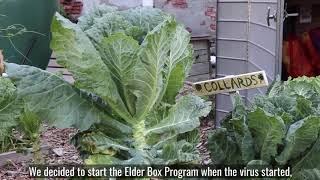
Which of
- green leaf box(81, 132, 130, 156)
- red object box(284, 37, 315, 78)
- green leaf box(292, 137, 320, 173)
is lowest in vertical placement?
red object box(284, 37, 315, 78)

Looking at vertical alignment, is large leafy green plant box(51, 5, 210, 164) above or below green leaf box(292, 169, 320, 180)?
above

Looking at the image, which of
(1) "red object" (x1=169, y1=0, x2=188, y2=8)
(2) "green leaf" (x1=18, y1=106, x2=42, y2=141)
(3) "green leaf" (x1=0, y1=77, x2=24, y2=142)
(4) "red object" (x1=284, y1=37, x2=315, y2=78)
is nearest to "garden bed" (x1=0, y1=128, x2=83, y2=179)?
(2) "green leaf" (x1=18, y1=106, x2=42, y2=141)

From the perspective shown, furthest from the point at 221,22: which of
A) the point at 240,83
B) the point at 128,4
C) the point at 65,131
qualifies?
the point at 128,4

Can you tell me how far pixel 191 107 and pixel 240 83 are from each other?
1.22 ft

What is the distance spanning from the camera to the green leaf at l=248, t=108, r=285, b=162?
5.88 feet

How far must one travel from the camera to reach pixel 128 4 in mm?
8328

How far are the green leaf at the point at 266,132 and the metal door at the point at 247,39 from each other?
1653mm

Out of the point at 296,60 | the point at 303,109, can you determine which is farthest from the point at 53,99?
the point at 296,60

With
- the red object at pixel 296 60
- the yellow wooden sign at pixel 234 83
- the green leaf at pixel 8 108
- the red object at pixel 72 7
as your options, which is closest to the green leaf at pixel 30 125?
the green leaf at pixel 8 108

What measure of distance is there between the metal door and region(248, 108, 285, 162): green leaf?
165 centimetres

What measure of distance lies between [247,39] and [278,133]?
2653mm

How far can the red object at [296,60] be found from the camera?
18.2 ft

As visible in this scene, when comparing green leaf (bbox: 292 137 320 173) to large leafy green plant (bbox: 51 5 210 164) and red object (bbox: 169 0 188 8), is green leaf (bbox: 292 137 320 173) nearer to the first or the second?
large leafy green plant (bbox: 51 5 210 164)

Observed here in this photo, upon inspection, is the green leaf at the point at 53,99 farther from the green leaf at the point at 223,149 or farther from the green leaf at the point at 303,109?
the green leaf at the point at 303,109
